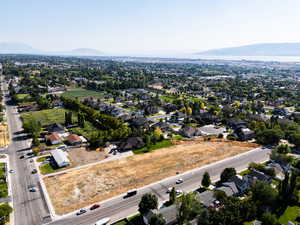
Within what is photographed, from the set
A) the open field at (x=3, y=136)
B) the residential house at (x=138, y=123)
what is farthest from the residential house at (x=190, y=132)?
the open field at (x=3, y=136)

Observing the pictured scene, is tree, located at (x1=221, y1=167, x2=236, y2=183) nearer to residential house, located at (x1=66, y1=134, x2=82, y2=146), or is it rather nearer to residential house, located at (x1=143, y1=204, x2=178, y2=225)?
residential house, located at (x1=143, y1=204, x2=178, y2=225)

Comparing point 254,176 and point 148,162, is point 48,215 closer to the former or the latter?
point 148,162

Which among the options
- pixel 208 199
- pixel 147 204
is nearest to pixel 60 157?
pixel 147 204

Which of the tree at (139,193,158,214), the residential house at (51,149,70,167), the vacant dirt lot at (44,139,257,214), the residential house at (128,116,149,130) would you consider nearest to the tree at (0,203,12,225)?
the vacant dirt lot at (44,139,257,214)

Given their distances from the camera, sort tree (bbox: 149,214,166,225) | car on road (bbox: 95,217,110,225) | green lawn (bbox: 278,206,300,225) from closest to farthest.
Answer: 1. tree (bbox: 149,214,166,225)
2. car on road (bbox: 95,217,110,225)
3. green lawn (bbox: 278,206,300,225)

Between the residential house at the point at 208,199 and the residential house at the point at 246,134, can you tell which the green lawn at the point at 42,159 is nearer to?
the residential house at the point at 208,199

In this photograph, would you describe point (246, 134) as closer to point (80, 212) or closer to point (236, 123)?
point (236, 123)
